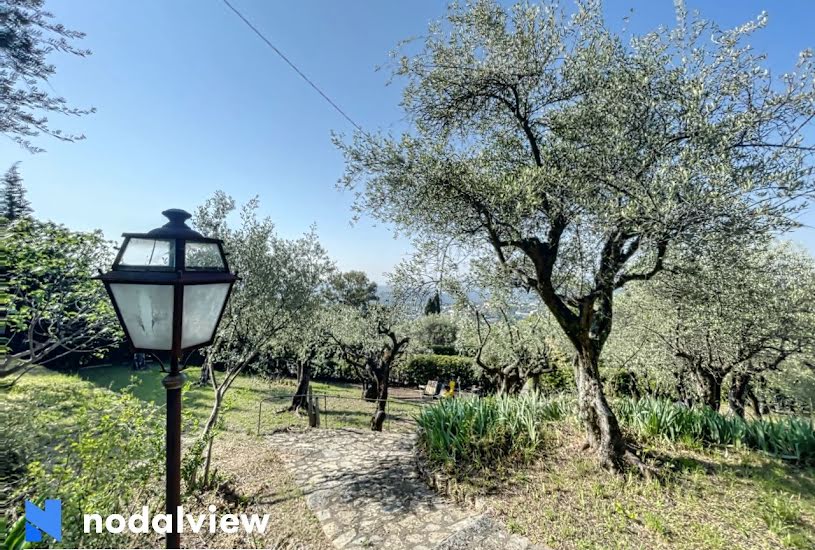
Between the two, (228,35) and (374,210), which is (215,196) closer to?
(228,35)

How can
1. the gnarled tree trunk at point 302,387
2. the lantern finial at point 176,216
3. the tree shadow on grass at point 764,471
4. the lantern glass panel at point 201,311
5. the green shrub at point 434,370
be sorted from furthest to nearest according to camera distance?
the green shrub at point 434,370
the gnarled tree trunk at point 302,387
the tree shadow on grass at point 764,471
the lantern finial at point 176,216
the lantern glass panel at point 201,311

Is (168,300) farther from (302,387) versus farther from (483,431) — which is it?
(302,387)

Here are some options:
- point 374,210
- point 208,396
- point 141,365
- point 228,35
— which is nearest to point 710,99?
point 374,210

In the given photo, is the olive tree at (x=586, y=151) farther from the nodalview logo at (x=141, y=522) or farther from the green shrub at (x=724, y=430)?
the nodalview logo at (x=141, y=522)

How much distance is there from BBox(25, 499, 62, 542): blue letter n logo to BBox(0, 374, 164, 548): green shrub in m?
0.15

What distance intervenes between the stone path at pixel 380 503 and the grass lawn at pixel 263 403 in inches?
107

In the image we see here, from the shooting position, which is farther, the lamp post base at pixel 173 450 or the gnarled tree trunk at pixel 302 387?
the gnarled tree trunk at pixel 302 387

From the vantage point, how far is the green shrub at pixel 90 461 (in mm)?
3247

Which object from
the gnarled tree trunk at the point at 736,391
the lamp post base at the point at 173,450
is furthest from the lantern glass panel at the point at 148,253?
the gnarled tree trunk at the point at 736,391

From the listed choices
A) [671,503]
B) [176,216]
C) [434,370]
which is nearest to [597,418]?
[671,503]

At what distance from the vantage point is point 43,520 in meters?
2.89

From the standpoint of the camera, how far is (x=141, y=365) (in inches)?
762

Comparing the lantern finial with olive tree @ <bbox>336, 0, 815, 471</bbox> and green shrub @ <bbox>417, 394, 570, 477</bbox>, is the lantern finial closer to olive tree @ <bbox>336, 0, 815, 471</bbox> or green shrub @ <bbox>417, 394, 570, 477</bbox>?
olive tree @ <bbox>336, 0, 815, 471</bbox>

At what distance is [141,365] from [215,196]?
1798 centimetres
